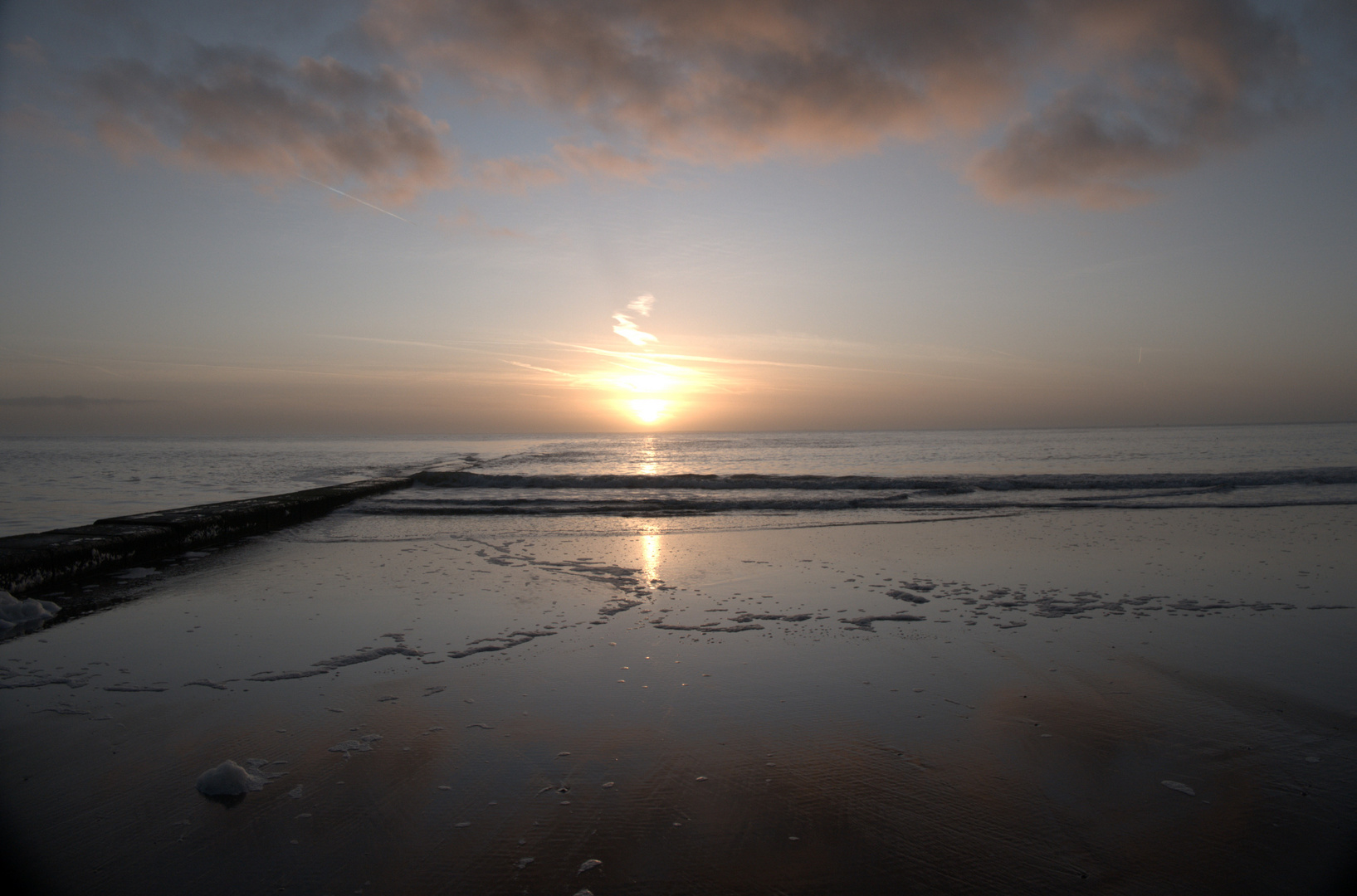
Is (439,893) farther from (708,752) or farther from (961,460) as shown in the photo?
(961,460)

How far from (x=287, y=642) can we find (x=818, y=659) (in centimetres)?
379

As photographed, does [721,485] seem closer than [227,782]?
No

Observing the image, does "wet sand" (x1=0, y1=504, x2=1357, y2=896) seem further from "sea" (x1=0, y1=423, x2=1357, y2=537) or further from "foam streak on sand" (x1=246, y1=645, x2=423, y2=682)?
"sea" (x1=0, y1=423, x2=1357, y2=537)

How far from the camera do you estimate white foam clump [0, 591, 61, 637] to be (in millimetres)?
5027

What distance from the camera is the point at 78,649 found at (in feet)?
14.8

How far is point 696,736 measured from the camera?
10.6 feet

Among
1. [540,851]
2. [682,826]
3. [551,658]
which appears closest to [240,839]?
[540,851]

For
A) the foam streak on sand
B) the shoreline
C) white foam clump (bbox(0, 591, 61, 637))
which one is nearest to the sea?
the shoreline

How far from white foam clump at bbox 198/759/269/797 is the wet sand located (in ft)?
0.18

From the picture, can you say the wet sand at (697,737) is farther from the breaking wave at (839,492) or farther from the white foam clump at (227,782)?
the breaking wave at (839,492)

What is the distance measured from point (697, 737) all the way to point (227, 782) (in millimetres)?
2032

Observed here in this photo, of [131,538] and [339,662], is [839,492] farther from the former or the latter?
[339,662]

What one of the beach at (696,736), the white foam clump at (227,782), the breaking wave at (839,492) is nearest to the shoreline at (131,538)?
the beach at (696,736)

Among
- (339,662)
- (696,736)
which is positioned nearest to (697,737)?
(696,736)
